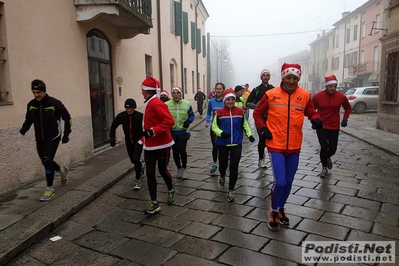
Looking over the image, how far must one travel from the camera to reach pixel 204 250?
317 centimetres

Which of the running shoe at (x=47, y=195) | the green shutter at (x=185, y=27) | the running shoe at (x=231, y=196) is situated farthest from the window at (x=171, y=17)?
the running shoe at (x=231, y=196)

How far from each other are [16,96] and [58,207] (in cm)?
213

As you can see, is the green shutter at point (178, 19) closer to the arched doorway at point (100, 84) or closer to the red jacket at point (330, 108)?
the arched doorway at point (100, 84)

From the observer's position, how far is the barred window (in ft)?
35.2

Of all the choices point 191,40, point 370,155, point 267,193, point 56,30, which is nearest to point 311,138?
point 370,155

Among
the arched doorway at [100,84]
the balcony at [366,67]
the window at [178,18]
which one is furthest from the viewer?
the balcony at [366,67]

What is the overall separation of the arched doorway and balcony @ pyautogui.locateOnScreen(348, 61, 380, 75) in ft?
92.0

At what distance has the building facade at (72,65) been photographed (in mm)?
5074

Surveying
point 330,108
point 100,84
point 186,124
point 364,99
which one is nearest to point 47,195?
point 186,124

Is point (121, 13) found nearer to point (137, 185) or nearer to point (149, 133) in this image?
point (137, 185)

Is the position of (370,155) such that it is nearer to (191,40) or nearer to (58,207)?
(58,207)

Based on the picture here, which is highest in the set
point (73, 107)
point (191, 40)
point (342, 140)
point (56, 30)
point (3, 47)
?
point (191, 40)

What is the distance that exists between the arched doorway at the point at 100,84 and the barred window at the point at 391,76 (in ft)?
29.9

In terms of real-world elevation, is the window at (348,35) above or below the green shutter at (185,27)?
above
